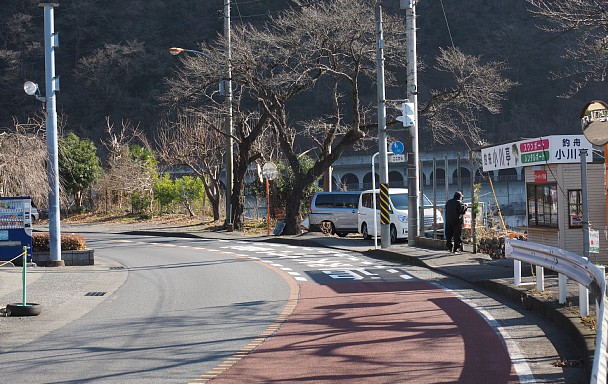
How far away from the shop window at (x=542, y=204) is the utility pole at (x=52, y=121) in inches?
442

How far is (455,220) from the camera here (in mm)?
20734

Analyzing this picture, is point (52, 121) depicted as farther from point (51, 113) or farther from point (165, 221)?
point (165, 221)

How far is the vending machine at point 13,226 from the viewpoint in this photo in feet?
64.5

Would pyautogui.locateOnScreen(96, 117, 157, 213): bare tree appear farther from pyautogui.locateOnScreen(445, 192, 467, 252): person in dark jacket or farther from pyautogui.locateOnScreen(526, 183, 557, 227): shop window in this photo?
pyautogui.locateOnScreen(526, 183, 557, 227): shop window

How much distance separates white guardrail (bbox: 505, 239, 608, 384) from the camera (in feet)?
19.5

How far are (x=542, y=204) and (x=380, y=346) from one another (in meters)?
10.5

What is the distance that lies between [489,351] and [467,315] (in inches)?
99.3

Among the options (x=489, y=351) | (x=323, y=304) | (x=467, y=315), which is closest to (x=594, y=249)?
(x=467, y=315)

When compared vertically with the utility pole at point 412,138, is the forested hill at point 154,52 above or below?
above

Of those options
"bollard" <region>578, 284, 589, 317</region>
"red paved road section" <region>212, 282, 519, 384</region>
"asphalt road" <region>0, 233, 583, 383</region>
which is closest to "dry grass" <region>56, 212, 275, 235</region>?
"asphalt road" <region>0, 233, 583, 383</region>

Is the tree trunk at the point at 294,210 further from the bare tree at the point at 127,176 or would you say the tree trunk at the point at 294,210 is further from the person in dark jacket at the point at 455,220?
A: the bare tree at the point at 127,176

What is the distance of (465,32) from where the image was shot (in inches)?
3086

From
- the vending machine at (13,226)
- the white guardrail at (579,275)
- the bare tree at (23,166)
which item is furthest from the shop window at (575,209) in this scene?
the bare tree at (23,166)

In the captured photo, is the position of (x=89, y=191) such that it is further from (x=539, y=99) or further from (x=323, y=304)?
(x=539, y=99)
